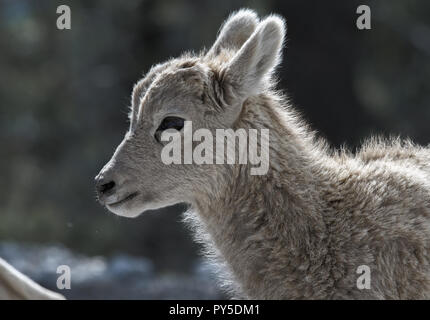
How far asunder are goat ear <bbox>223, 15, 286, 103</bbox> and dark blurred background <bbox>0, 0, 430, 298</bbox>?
13081 millimetres

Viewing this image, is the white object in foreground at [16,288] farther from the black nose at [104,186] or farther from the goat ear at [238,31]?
the goat ear at [238,31]

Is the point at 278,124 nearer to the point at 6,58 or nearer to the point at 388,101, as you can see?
the point at 388,101

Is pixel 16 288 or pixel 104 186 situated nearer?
pixel 16 288

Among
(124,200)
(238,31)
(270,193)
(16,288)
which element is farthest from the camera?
(238,31)

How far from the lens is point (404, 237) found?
7.24m

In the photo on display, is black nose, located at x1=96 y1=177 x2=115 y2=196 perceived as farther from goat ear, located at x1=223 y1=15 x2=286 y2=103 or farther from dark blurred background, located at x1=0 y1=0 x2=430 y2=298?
dark blurred background, located at x1=0 y1=0 x2=430 y2=298

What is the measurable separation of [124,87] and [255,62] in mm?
16850

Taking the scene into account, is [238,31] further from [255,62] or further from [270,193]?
[270,193]

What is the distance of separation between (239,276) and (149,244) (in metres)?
15.9

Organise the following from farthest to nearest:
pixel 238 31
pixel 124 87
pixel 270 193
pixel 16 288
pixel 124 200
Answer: pixel 124 87 → pixel 238 31 → pixel 124 200 → pixel 270 193 → pixel 16 288

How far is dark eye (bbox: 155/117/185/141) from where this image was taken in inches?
304

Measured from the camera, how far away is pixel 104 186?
7.72m

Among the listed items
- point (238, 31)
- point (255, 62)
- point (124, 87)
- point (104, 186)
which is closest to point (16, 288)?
point (104, 186)

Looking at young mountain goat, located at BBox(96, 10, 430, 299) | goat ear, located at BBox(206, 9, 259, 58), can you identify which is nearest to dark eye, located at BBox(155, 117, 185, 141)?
young mountain goat, located at BBox(96, 10, 430, 299)
